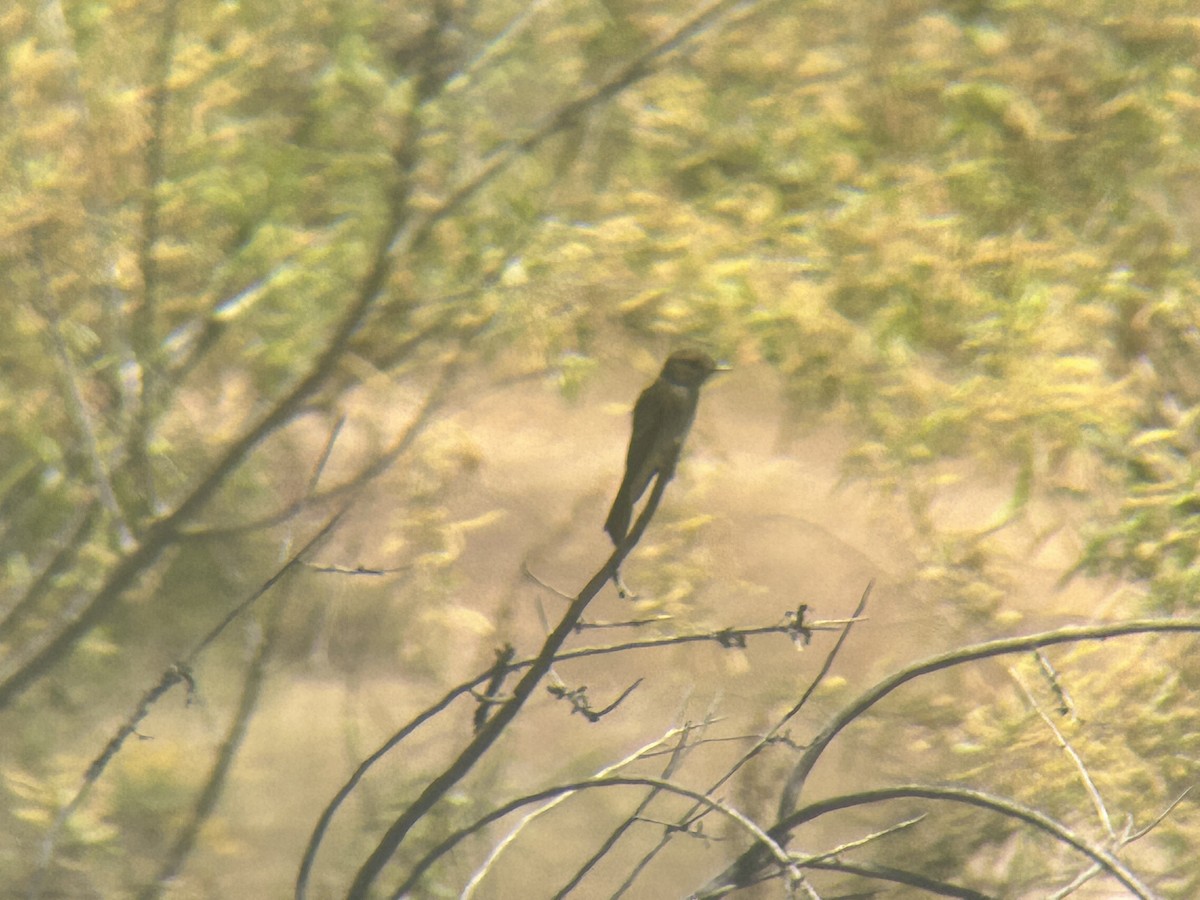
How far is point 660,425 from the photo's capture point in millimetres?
1359

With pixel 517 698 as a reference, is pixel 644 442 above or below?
above

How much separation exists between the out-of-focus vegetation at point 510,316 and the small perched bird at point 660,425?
2.88 feet

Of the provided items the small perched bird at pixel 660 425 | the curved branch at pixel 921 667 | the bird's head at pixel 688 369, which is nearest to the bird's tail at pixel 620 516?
the small perched bird at pixel 660 425

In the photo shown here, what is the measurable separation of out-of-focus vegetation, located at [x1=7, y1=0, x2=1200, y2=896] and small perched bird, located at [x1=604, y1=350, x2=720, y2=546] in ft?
2.88

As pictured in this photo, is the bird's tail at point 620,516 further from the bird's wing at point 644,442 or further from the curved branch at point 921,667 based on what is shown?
the curved branch at point 921,667

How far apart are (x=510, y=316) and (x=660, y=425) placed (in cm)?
115

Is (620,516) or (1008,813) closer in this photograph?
(1008,813)

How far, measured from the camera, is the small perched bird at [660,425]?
1.35 metres

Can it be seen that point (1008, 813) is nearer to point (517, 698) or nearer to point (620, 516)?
point (517, 698)

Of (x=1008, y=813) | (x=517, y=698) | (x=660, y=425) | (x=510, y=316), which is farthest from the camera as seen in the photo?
(x=510, y=316)

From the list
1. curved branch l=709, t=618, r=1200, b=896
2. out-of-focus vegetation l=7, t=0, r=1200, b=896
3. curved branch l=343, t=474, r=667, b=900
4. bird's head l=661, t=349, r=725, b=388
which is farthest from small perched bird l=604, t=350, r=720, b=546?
out-of-focus vegetation l=7, t=0, r=1200, b=896

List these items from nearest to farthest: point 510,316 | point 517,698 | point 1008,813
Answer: point 1008,813 → point 517,698 → point 510,316

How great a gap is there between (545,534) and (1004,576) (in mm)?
1042

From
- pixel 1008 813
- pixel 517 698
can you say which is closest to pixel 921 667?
pixel 1008 813
